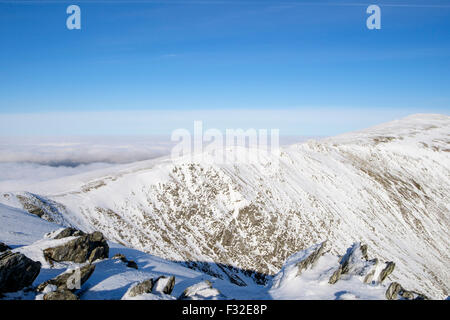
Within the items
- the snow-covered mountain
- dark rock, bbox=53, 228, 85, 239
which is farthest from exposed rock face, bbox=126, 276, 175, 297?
the snow-covered mountain

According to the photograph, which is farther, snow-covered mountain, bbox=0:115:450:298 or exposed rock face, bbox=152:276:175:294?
snow-covered mountain, bbox=0:115:450:298

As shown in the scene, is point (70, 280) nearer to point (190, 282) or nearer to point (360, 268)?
point (190, 282)

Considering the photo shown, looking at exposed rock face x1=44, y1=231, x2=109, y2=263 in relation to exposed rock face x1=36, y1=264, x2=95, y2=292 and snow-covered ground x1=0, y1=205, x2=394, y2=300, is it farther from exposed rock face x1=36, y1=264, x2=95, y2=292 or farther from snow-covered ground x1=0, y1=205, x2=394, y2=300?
exposed rock face x1=36, y1=264, x2=95, y2=292

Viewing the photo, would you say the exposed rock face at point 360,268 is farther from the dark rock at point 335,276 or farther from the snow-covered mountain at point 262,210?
the snow-covered mountain at point 262,210

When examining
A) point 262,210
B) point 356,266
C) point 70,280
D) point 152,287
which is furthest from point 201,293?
point 262,210

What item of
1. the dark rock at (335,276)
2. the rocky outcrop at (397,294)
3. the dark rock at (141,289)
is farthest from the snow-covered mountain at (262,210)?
the dark rock at (141,289)

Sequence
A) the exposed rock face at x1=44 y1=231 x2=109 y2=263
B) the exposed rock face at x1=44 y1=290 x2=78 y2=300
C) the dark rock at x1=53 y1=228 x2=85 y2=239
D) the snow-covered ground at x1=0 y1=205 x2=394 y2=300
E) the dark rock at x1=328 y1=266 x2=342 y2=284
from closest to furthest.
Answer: the exposed rock face at x1=44 y1=290 x2=78 y2=300
the snow-covered ground at x1=0 y1=205 x2=394 y2=300
the dark rock at x1=328 y1=266 x2=342 y2=284
the exposed rock face at x1=44 y1=231 x2=109 y2=263
the dark rock at x1=53 y1=228 x2=85 y2=239
